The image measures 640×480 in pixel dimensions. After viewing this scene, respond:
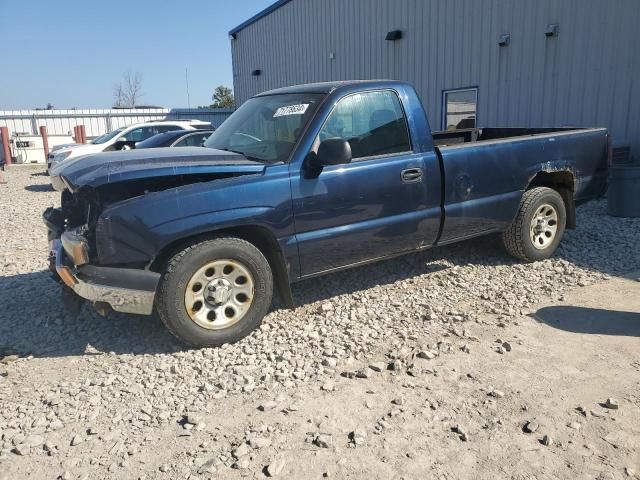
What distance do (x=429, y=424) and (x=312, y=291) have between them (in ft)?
7.27

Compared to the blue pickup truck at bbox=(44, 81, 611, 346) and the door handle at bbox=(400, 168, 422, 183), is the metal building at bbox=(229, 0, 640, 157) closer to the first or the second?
the blue pickup truck at bbox=(44, 81, 611, 346)

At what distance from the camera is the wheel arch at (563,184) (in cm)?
559

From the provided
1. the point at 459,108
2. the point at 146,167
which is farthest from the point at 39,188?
the point at 146,167

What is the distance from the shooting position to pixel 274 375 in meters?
3.43

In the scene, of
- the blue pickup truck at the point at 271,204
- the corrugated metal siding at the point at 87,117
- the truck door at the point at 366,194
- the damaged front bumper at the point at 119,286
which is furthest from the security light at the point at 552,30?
the corrugated metal siding at the point at 87,117

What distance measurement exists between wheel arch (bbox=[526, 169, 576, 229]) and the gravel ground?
1.84 ft

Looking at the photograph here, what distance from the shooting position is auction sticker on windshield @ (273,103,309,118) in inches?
168

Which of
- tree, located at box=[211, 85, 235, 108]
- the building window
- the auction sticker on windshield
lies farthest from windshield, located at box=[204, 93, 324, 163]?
tree, located at box=[211, 85, 235, 108]

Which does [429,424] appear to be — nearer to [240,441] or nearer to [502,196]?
[240,441]

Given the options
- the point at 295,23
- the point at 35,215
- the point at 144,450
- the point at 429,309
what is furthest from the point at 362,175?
the point at 295,23

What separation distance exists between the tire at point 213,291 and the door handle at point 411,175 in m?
1.41

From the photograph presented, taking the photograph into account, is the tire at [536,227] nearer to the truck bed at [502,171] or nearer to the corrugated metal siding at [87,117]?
the truck bed at [502,171]

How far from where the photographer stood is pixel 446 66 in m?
12.5

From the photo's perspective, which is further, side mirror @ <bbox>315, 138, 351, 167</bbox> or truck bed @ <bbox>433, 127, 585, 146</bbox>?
truck bed @ <bbox>433, 127, 585, 146</bbox>
